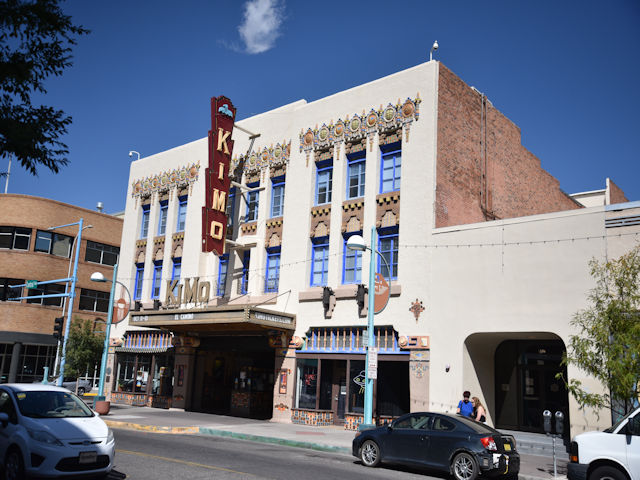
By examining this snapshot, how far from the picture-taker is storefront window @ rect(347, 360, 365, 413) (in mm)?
23203

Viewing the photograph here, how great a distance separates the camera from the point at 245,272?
95.5ft

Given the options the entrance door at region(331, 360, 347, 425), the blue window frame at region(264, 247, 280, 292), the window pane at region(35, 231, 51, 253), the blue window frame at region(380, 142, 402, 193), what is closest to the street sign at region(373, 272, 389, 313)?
the entrance door at region(331, 360, 347, 425)

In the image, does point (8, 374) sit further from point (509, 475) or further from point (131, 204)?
point (509, 475)

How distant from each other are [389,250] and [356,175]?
3.91 meters

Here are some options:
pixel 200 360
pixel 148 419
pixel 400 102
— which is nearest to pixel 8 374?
pixel 200 360

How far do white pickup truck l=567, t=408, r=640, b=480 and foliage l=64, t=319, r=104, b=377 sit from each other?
101ft

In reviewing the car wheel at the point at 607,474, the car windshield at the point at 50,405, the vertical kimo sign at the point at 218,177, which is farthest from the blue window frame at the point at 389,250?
the car windshield at the point at 50,405

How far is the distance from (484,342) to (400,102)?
992 centimetres

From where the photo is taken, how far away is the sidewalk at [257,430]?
16.5 metres

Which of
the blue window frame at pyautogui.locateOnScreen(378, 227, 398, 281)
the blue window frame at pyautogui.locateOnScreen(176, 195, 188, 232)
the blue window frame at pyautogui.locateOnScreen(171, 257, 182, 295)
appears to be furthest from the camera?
the blue window frame at pyautogui.locateOnScreen(176, 195, 188, 232)

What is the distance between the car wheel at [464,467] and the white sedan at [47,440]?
23.6 ft

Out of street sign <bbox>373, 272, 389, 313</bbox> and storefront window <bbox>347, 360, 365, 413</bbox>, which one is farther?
storefront window <bbox>347, 360, 365, 413</bbox>

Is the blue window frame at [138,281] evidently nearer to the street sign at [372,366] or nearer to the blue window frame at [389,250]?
the blue window frame at [389,250]

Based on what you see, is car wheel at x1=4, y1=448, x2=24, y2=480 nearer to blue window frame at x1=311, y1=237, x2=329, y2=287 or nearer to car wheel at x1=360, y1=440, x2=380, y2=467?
car wheel at x1=360, y1=440, x2=380, y2=467
